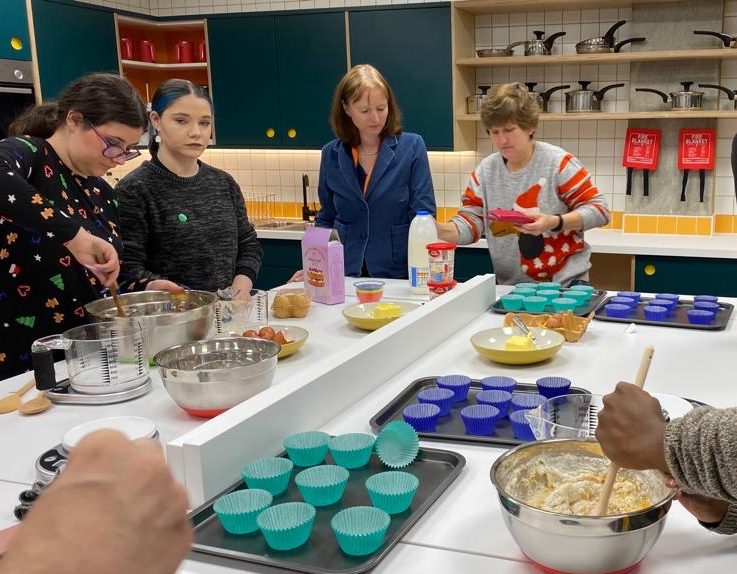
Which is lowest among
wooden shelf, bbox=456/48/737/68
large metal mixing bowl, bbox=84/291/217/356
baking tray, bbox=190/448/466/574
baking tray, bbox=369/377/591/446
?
baking tray, bbox=369/377/591/446

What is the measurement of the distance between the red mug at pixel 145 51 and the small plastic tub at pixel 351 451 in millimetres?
4127

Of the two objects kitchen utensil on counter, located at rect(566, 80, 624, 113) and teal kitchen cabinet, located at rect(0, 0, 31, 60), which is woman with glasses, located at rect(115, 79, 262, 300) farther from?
kitchen utensil on counter, located at rect(566, 80, 624, 113)

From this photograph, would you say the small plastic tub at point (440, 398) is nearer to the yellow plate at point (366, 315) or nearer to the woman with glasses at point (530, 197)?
the yellow plate at point (366, 315)

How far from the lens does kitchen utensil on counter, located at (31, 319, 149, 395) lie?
1686 mm

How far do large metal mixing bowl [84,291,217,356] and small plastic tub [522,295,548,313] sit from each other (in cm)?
91

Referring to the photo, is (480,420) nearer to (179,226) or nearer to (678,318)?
(678,318)

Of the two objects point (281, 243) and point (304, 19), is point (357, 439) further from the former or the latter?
point (304, 19)

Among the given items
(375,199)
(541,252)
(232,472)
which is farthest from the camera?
(375,199)

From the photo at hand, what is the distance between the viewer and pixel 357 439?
131 cm

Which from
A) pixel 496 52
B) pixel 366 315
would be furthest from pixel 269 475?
pixel 496 52

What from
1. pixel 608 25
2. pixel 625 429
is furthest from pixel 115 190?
pixel 608 25

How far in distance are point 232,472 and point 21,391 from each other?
70 centimetres

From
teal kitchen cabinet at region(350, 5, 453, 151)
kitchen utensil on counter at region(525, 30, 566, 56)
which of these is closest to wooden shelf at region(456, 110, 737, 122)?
teal kitchen cabinet at region(350, 5, 453, 151)

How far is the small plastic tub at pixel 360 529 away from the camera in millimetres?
1032
